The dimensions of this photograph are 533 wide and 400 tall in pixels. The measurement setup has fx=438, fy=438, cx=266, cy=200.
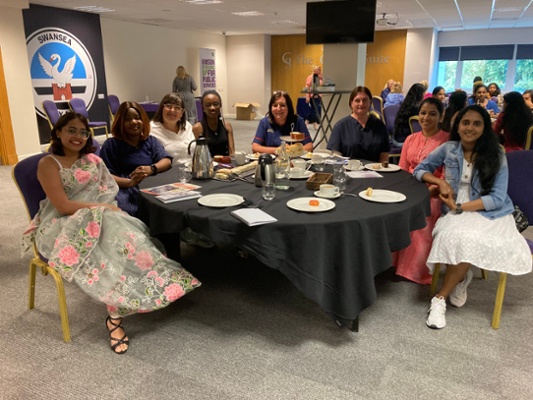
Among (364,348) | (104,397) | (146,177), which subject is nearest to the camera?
(104,397)

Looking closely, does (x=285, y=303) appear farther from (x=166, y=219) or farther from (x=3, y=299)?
(x=3, y=299)

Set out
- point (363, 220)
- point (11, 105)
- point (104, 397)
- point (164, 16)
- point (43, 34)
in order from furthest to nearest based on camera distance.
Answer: point (164, 16), point (43, 34), point (11, 105), point (363, 220), point (104, 397)

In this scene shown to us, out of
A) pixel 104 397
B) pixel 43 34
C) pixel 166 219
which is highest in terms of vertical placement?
pixel 43 34

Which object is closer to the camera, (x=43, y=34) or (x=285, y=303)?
(x=285, y=303)

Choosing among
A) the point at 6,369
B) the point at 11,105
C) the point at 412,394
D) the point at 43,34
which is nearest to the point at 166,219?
the point at 6,369

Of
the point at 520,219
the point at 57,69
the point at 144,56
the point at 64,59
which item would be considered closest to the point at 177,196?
the point at 520,219

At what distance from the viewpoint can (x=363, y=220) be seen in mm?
1961

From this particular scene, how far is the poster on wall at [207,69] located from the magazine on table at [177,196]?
37.0 feet

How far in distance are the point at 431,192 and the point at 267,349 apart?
4.50 feet

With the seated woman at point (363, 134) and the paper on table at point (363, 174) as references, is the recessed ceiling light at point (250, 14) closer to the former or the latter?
the seated woman at point (363, 134)

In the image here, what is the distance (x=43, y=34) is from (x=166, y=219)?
758 cm

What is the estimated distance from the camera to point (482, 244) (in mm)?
2225

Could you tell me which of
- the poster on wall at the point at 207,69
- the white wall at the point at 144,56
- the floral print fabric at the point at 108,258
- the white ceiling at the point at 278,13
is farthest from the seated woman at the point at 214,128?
the poster on wall at the point at 207,69

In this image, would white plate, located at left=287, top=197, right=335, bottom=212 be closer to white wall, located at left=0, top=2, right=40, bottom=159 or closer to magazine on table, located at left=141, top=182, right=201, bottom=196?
magazine on table, located at left=141, top=182, right=201, bottom=196
